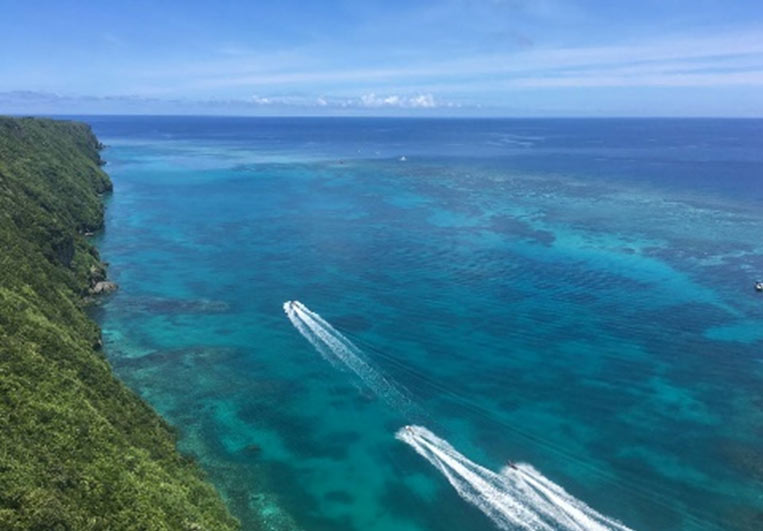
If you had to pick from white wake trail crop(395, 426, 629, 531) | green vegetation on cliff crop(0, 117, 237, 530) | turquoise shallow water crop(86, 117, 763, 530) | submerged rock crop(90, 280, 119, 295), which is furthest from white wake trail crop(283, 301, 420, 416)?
submerged rock crop(90, 280, 119, 295)

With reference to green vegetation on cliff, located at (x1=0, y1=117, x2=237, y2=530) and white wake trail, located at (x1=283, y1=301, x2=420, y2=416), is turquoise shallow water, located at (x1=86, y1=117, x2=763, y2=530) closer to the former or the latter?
white wake trail, located at (x1=283, y1=301, x2=420, y2=416)

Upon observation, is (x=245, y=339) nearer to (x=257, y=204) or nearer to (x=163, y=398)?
(x=163, y=398)

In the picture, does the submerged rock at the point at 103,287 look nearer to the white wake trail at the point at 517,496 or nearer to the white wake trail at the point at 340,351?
the white wake trail at the point at 340,351

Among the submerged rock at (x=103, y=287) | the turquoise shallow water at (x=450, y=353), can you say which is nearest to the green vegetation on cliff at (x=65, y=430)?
the turquoise shallow water at (x=450, y=353)

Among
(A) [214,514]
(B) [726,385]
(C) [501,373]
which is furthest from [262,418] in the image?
(B) [726,385]

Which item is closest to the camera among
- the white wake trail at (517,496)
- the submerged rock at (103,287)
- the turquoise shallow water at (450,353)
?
the white wake trail at (517,496)

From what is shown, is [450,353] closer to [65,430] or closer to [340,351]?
[340,351]

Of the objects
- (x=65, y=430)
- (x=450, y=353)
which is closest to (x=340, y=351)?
(x=450, y=353)
